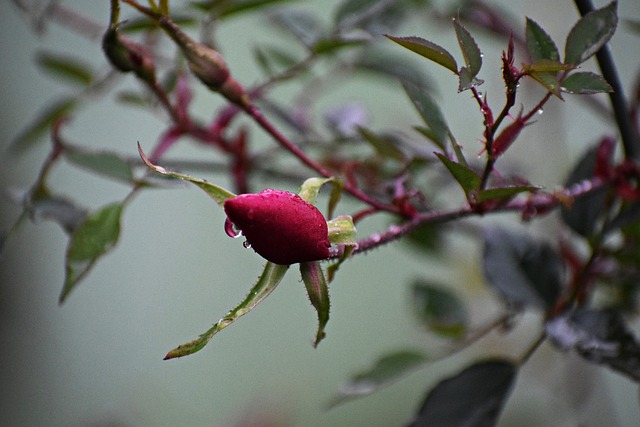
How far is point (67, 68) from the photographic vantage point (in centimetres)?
62

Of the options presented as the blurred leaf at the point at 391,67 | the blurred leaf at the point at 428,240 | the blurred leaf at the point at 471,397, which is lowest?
the blurred leaf at the point at 428,240

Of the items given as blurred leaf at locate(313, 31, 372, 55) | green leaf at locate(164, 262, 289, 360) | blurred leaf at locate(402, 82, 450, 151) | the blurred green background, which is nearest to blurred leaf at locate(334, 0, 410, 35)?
blurred leaf at locate(313, 31, 372, 55)

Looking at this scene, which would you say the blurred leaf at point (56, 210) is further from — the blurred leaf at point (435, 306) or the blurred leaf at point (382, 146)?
the blurred leaf at point (435, 306)

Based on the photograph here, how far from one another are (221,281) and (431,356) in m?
1.07

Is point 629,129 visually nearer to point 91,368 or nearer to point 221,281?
point 221,281

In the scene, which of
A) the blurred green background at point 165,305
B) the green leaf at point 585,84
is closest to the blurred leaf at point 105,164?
the green leaf at point 585,84

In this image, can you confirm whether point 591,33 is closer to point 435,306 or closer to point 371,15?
point 371,15

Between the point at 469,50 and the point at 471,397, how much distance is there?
0.22 metres

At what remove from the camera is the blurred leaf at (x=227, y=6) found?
0.42 metres

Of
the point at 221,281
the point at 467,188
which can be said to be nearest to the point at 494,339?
the point at 221,281

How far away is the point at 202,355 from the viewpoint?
1.48 m

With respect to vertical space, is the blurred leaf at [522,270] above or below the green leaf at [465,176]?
below

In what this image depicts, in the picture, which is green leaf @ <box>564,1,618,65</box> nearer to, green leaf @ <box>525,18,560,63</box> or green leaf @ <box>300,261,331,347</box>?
green leaf @ <box>525,18,560,63</box>

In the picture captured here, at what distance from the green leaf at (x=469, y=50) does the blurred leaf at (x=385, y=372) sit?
25 cm
